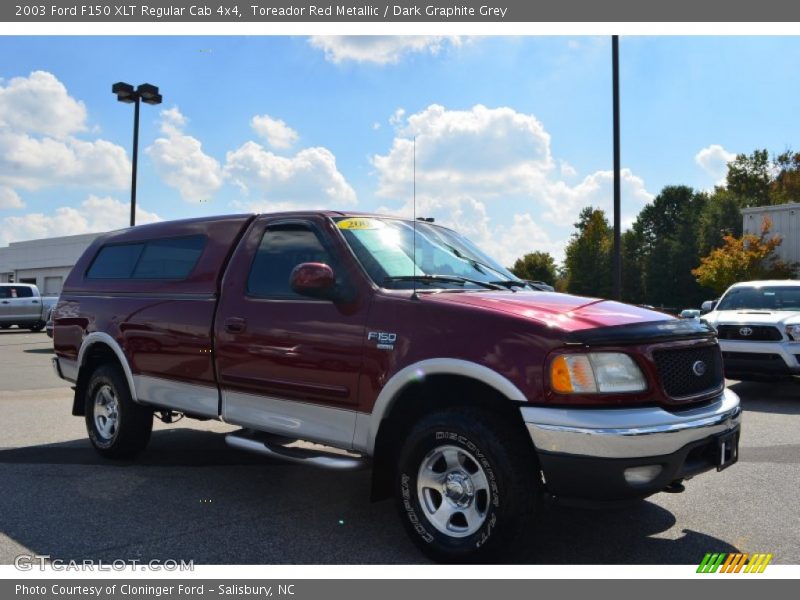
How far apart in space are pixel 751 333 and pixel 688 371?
6.58m

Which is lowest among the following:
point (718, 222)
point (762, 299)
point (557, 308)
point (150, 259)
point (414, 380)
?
point (414, 380)

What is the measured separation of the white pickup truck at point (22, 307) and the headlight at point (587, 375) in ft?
90.5

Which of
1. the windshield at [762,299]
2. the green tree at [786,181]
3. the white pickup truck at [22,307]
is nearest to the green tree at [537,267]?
the green tree at [786,181]

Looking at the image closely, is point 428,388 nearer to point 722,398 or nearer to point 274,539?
point 274,539

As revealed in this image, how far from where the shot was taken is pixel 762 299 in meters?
10.9

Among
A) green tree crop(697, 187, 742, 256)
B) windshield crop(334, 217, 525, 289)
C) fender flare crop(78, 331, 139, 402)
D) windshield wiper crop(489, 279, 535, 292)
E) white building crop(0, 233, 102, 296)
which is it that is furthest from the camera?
green tree crop(697, 187, 742, 256)

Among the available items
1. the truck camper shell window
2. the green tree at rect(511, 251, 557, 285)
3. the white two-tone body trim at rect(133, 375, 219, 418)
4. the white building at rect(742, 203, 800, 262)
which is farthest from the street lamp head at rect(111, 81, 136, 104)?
the green tree at rect(511, 251, 557, 285)

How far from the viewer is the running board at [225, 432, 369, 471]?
4199 millimetres

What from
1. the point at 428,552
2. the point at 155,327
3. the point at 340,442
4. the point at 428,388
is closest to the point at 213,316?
the point at 155,327

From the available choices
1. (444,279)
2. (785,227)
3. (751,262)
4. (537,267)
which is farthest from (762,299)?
(537,267)

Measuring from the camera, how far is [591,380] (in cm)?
351

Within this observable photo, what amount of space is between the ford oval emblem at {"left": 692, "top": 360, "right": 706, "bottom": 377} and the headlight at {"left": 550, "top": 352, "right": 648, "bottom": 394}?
0.56 metres

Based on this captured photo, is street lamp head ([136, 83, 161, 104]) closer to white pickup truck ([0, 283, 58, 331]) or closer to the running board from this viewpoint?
white pickup truck ([0, 283, 58, 331])

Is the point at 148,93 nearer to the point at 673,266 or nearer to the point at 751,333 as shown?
the point at 751,333
